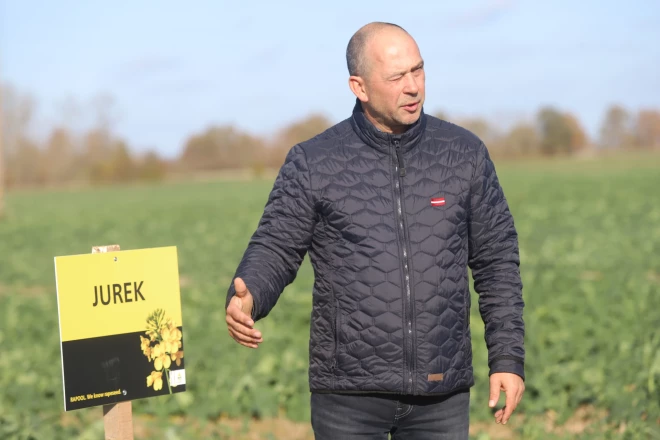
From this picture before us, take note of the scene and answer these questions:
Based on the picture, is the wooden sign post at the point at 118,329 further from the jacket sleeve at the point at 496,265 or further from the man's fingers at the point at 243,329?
the jacket sleeve at the point at 496,265

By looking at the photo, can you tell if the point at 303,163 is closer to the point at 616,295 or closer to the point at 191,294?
the point at 616,295

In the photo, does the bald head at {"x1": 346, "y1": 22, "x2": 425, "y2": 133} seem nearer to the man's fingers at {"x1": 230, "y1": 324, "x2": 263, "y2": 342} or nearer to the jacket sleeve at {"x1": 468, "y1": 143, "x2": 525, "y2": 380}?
the jacket sleeve at {"x1": 468, "y1": 143, "x2": 525, "y2": 380}

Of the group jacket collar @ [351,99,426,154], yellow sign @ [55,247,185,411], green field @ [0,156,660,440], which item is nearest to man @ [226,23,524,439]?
jacket collar @ [351,99,426,154]

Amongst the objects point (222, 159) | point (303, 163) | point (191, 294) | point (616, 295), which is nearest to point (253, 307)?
point (303, 163)

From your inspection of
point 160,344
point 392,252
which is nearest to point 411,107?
point 392,252

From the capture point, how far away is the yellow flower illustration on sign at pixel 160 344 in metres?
3.58

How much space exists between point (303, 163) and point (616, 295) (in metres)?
7.99

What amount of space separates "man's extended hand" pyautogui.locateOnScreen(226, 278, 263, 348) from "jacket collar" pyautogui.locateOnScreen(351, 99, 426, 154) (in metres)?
0.63

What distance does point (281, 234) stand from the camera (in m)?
3.12

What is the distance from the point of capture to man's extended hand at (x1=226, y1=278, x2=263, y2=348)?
9.48 ft

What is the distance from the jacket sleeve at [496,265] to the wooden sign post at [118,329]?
115 cm

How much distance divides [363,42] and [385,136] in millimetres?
315

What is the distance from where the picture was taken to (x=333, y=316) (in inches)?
120

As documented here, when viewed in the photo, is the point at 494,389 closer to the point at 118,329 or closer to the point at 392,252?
the point at 392,252
